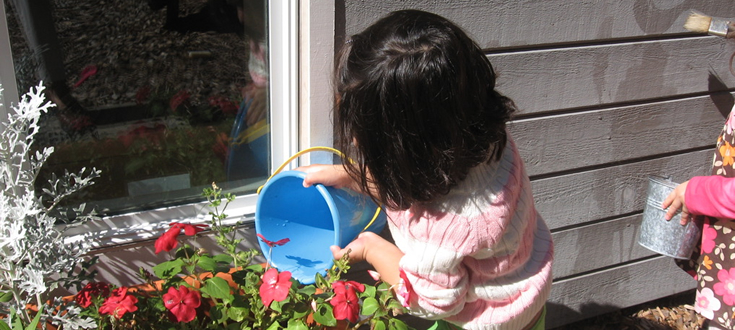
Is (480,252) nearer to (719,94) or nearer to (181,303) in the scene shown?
(181,303)

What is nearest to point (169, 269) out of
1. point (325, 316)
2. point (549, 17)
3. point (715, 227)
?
point (325, 316)

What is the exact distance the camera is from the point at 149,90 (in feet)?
5.60

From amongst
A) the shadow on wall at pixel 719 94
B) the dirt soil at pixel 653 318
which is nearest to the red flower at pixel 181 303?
the dirt soil at pixel 653 318

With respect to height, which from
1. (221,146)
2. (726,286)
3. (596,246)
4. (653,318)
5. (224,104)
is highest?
(224,104)

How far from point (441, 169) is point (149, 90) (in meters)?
0.93

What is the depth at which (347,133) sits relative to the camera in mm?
1260

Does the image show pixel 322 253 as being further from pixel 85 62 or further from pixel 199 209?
pixel 85 62

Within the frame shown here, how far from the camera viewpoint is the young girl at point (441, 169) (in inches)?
46.2

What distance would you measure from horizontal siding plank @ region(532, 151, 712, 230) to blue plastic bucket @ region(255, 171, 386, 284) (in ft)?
2.84

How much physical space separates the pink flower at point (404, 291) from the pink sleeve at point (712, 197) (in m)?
1.02

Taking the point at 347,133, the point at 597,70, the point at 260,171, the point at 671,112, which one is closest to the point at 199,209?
the point at 260,171

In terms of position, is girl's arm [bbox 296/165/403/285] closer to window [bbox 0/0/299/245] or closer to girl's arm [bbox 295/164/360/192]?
girl's arm [bbox 295/164/360/192]

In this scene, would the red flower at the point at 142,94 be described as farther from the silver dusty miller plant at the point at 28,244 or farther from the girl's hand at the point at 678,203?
the girl's hand at the point at 678,203

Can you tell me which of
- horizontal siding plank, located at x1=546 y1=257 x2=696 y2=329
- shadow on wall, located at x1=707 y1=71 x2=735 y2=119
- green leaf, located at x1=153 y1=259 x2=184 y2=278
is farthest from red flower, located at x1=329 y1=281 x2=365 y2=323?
shadow on wall, located at x1=707 y1=71 x2=735 y2=119
